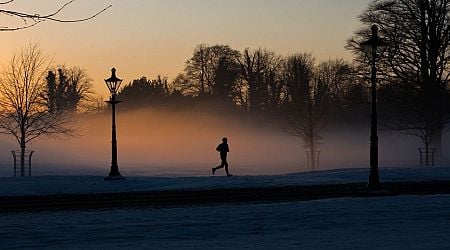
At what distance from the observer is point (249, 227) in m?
13.1

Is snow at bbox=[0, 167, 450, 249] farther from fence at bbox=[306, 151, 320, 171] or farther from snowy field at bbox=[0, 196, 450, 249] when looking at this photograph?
fence at bbox=[306, 151, 320, 171]

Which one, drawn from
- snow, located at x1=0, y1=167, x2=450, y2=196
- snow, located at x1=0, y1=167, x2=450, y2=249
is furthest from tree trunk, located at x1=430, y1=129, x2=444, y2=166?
snow, located at x1=0, y1=167, x2=450, y2=249

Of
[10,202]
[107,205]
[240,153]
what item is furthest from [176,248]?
[240,153]

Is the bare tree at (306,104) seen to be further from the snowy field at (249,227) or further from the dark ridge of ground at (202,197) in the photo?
the snowy field at (249,227)

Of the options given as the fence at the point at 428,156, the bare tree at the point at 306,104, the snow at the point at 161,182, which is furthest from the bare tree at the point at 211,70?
the snow at the point at 161,182

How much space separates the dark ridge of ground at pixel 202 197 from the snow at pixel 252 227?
1.70 m

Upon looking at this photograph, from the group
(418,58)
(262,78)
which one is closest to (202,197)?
(418,58)

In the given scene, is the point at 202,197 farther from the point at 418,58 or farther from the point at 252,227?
the point at 418,58

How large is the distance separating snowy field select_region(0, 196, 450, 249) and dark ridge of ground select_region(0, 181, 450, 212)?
2.16 metres

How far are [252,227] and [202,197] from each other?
7455mm

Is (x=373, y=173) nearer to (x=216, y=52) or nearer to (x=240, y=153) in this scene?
(x=240, y=153)

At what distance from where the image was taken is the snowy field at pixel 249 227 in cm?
1109

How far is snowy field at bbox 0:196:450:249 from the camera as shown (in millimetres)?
11094

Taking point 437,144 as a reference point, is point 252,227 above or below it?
below
